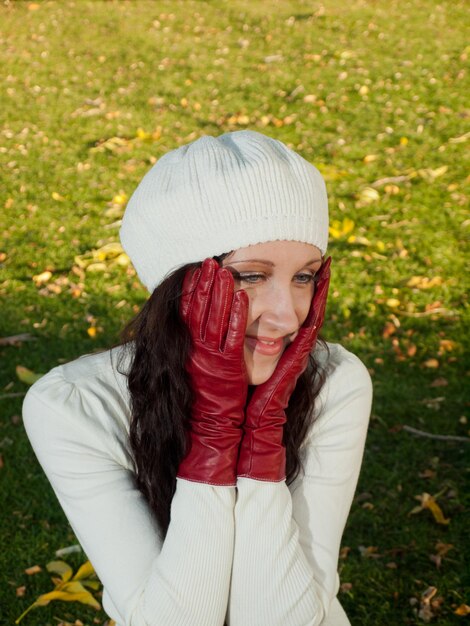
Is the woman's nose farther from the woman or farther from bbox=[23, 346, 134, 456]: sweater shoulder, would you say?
bbox=[23, 346, 134, 456]: sweater shoulder

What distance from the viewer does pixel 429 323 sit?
5.31 meters

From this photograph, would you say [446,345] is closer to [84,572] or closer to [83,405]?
[84,572]

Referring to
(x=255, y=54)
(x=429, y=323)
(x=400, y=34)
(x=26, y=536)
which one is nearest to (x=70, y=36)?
(x=255, y=54)

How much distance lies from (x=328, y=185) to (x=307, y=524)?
190 inches

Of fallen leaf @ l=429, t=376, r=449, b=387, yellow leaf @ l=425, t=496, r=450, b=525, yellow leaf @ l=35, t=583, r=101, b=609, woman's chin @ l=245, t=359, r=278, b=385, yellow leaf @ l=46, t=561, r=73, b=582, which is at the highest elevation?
woman's chin @ l=245, t=359, r=278, b=385

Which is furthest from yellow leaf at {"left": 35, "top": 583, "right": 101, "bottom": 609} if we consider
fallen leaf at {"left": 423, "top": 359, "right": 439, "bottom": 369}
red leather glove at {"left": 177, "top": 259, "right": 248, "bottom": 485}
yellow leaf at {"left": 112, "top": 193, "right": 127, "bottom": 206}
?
yellow leaf at {"left": 112, "top": 193, "right": 127, "bottom": 206}

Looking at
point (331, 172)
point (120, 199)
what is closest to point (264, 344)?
point (120, 199)

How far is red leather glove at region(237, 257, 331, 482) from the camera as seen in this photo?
2.41 m

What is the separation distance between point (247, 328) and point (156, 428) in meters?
0.39

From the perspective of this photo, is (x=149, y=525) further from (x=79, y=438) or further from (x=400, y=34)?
(x=400, y=34)

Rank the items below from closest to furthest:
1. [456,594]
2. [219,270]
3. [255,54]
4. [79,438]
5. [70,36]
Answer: [219,270] → [79,438] → [456,594] → [255,54] → [70,36]

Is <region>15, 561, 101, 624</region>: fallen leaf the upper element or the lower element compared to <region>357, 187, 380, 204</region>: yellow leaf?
lower

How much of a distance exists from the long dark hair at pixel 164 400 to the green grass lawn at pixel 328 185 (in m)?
1.24

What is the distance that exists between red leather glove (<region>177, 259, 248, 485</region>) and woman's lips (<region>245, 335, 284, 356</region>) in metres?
0.11
